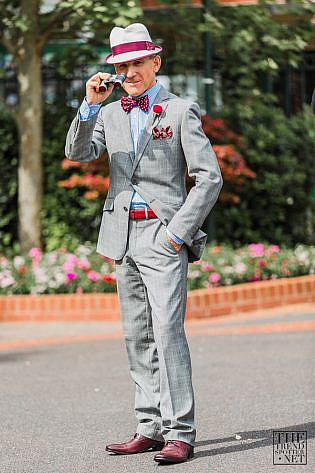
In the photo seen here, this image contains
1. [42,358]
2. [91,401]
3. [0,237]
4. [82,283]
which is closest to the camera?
[91,401]

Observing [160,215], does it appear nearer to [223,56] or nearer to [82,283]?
[82,283]

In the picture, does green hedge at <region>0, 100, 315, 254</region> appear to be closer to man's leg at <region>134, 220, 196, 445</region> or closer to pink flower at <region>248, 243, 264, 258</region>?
pink flower at <region>248, 243, 264, 258</region>

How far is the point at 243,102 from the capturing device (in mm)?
15586

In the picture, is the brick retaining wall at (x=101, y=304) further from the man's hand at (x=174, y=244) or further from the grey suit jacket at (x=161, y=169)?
the man's hand at (x=174, y=244)

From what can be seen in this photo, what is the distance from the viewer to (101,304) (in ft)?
38.1

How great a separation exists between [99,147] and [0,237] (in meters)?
8.83

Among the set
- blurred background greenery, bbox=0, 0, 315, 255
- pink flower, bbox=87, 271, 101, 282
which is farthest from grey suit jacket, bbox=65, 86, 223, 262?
blurred background greenery, bbox=0, 0, 315, 255

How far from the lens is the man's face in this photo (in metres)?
5.82

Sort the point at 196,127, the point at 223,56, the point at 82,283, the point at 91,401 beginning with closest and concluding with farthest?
1. the point at 196,127
2. the point at 91,401
3. the point at 82,283
4. the point at 223,56

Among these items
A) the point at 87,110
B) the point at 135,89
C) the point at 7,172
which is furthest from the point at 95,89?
the point at 7,172

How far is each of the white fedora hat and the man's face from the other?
4 cm

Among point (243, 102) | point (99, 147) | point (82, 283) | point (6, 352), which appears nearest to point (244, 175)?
point (243, 102)

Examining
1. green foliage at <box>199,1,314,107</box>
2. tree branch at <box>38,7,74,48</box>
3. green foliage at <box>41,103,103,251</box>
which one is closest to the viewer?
tree branch at <box>38,7,74,48</box>

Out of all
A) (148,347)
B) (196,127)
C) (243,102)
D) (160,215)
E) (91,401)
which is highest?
(196,127)
